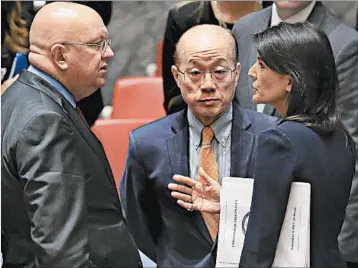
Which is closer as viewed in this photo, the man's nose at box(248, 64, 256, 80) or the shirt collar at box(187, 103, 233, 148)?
the man's nose at box(248, 64, 256, 80)

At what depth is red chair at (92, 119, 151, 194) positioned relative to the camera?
7.47ft

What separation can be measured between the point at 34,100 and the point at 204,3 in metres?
0.58

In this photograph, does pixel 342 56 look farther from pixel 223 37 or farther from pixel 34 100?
pixel 34 100

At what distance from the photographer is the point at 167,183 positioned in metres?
2.06

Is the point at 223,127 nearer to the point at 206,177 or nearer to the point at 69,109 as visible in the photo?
the point at 206,177

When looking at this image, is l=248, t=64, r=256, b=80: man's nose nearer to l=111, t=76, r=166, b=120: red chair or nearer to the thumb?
the thumb

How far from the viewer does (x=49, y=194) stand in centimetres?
179

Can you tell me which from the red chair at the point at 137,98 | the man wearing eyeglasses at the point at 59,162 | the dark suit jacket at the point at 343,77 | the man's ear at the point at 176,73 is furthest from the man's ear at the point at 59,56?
the red chair at the point at 137,98

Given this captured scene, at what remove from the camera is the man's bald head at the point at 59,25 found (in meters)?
1.92

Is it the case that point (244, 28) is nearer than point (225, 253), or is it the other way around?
point (225, 253)

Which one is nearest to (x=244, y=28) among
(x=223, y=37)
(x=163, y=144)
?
(x=223, y=37)

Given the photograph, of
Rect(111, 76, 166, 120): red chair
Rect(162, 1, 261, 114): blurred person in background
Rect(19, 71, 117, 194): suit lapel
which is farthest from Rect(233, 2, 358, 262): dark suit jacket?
Rect(111, 76, 166, 120): red chair

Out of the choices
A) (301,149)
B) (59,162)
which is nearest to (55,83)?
(59,162)

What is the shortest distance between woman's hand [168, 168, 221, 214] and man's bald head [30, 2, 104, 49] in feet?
1.24
